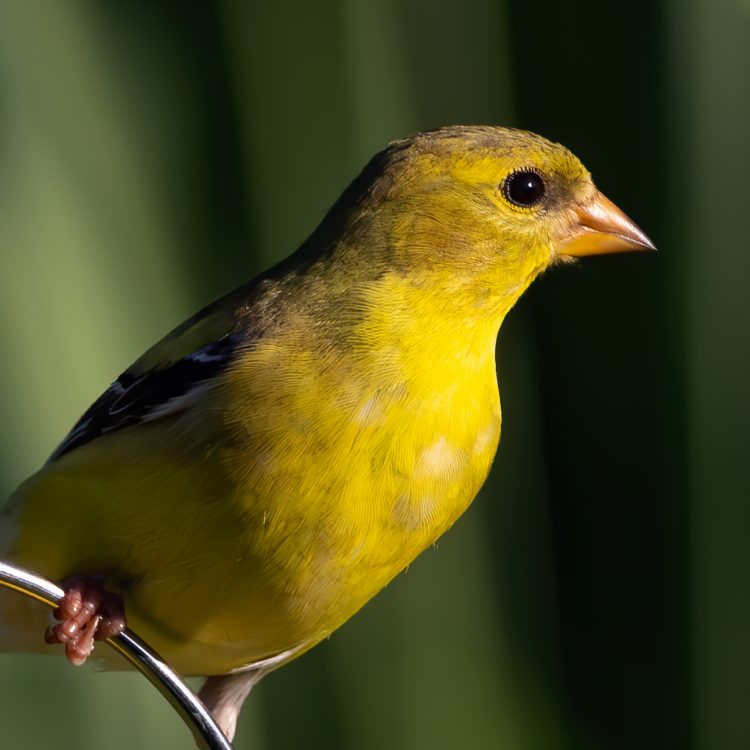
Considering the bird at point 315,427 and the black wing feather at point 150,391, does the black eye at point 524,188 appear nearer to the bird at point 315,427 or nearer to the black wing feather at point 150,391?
the bird at point 315,427

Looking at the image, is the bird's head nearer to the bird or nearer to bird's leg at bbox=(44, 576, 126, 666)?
the bird

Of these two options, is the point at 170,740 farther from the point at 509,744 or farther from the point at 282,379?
the point at 282,379

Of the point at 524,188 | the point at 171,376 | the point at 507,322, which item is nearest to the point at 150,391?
the point at 171,376

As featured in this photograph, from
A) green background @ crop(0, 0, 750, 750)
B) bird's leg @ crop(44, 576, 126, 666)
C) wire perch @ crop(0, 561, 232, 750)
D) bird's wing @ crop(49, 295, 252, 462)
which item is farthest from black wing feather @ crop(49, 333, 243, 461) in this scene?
green background @ crop(0, 0, 750, 750)

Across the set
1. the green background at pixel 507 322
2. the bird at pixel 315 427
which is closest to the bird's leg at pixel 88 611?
the bird at pixel 315 427

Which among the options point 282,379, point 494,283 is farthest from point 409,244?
point 282,379

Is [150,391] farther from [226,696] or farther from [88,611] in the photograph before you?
[226,696]
